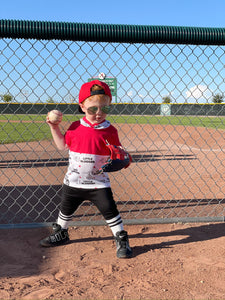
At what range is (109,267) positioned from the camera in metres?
2.39

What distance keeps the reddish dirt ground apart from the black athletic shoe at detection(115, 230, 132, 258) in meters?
0.05

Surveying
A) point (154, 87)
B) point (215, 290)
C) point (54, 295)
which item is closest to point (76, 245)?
point (54, 295)

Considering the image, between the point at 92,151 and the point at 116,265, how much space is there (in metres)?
0.87

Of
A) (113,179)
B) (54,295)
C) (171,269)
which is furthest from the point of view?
(113,179)

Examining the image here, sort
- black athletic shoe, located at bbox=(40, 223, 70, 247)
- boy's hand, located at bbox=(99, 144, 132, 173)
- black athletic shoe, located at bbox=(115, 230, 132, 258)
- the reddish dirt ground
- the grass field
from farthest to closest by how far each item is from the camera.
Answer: the grass field < black athletic shoe, located at bbox=(40, 223, 70, 247) < black athletic shoe, located at bbox=(115, 230, 132, 258) < boy's hand, located at bbox=(99, 144, 132, 173) < the reddish dirt ground

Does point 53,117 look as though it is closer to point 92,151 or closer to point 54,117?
point 54,117

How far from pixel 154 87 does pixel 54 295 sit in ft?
6.57

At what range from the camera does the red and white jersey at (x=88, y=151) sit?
2455mm

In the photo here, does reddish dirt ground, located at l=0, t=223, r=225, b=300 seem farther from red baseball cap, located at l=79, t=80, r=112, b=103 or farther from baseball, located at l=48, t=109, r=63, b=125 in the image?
red baseball cap, located at l=79, t=80, r=112, b=103

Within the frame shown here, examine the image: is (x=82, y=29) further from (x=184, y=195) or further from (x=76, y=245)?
(x=184, y=195)

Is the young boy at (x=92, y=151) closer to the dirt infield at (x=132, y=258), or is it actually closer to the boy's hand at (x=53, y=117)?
the boy's hand at (x=53, y=117)

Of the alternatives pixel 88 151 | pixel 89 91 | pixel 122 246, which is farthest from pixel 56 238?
pixel 89 91

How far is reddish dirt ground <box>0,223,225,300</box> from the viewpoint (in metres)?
2.09

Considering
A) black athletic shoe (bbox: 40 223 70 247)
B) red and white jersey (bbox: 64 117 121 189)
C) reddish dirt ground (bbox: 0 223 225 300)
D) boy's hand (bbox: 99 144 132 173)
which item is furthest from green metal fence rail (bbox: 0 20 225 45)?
reddish dirt ground (bbox: 0 223 225 300)
